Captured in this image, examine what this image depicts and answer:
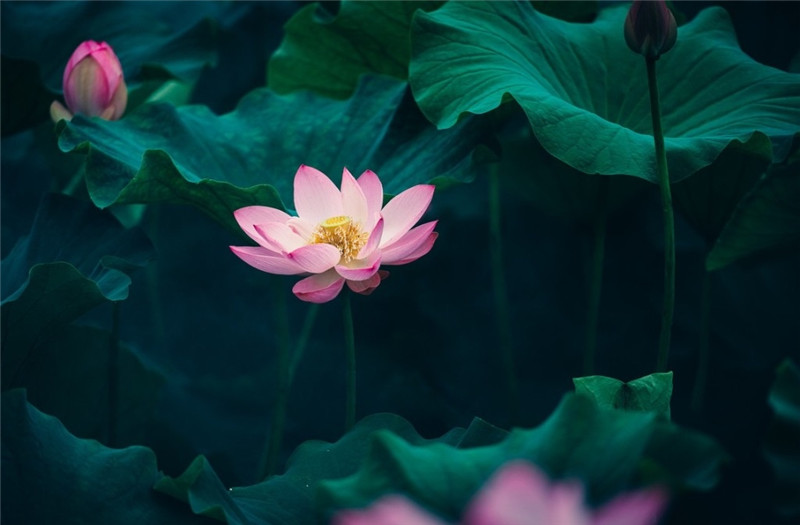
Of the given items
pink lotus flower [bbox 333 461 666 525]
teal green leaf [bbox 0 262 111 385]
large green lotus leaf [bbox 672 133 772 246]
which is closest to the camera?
pink lotus flower [bbox 333 461 666 525]

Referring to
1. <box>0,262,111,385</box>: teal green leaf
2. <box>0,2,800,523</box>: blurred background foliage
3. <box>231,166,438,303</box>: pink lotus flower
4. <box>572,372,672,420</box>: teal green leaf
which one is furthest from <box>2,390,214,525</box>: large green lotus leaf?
<box>572,372,672,420</box>: teal green leaf

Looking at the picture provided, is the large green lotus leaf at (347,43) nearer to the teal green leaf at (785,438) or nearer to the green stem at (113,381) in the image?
the green stem at (113,381)

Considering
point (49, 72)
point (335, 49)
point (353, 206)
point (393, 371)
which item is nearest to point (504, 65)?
point (353, 206)

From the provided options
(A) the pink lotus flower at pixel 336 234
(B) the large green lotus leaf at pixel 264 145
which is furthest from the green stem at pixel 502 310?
(A) the pink lotus flower at pixel 336 234

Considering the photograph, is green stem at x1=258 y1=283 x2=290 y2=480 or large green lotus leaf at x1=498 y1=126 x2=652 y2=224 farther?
large green lotus leaf at x1=498 y1=126 x2=652 y2=224

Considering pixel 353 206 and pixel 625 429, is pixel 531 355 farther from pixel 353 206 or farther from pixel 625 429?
pixel 625 429

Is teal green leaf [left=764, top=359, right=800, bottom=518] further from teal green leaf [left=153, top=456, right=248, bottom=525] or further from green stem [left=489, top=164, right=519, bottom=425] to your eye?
green stem [left=489, top=164, right=519, bottom=425]

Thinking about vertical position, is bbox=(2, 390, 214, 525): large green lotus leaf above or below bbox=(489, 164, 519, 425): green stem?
above

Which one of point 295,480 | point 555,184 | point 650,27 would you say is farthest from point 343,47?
point 295,480
